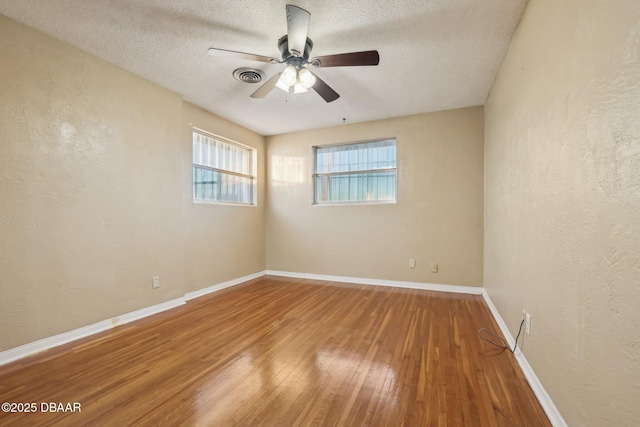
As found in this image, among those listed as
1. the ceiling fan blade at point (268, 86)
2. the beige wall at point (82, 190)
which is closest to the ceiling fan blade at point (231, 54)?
the ceiling fan blade at point (268, 86)

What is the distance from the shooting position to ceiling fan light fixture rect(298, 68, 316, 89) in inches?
87.2

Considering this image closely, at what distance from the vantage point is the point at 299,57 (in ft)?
7.09

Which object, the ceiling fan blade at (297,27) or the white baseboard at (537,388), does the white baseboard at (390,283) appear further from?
the ceiling fan blade at (297,27)

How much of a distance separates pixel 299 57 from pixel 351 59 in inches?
16.9

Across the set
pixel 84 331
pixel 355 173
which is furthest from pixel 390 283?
pixel 84 331

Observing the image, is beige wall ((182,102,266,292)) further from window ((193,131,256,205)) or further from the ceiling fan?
the ceiling fan

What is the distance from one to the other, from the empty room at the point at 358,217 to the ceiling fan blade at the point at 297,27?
2cm

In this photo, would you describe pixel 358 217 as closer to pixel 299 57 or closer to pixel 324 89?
pixel 324 89

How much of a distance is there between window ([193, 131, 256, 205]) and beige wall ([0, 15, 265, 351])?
0.26 meters

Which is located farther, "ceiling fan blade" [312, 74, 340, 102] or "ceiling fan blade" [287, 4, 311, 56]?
"ceiling fan blade" [312, 74, 340, 102]

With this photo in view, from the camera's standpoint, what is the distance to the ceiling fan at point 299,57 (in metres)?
1.86

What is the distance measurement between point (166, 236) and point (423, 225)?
341cm

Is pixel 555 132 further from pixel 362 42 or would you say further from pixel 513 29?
pixel 362 42

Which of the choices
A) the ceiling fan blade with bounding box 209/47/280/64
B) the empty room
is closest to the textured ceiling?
the empty room
